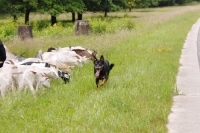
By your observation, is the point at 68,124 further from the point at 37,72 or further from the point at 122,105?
the point at 37,72

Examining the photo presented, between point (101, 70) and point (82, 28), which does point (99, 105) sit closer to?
point (101, 70)

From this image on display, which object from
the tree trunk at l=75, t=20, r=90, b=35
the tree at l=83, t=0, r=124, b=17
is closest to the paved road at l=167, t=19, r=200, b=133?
the tree trunk at l=75, t=20, r=90, b=35

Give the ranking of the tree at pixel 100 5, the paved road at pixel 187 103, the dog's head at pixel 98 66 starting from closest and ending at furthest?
the paved road at pixel 187 103
the dog's head at pixel 98 66
the tree at pixel 100 5

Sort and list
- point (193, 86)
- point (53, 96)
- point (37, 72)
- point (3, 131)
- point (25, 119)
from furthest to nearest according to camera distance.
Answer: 1. point (193, 86)
2. point (37, 72)
3. point (53, 96)
4. point (25, 119)
5. point (3, 131)

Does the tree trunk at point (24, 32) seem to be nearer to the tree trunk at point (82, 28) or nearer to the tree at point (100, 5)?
the tree trunk at point (82, 28)

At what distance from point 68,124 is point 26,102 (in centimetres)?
131

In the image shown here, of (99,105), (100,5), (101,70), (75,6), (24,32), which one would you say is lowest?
(100,5)

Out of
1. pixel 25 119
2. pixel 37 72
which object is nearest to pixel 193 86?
pixel 37 72

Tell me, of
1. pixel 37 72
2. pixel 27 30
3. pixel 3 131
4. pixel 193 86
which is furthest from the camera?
pixel 27 30

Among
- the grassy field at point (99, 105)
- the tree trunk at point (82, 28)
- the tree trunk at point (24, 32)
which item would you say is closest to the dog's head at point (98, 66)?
the grassy field at point (99, 105)

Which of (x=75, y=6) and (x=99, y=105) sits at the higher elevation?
(x=99, y=105)

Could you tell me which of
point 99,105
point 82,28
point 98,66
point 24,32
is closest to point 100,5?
point 82,28

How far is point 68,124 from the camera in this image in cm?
499

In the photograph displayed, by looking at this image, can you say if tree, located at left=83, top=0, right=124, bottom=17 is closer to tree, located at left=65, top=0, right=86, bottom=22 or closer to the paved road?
tree, located at left=65, top=0, right=86, bottom=22
